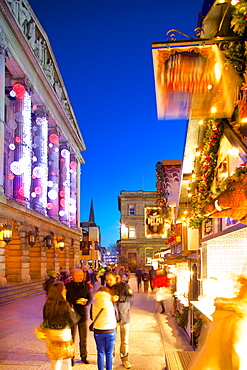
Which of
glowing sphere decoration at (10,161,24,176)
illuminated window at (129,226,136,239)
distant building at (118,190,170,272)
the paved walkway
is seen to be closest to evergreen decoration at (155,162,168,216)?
the paved walkway

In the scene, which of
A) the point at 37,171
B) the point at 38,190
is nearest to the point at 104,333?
the point at 37,171

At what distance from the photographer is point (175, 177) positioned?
18.3 meters

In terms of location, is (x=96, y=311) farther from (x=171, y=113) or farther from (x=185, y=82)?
(x=185, y=82)

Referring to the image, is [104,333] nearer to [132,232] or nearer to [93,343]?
[93,343]

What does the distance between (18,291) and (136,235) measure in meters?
50.1

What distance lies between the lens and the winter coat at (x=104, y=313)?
6293 mm

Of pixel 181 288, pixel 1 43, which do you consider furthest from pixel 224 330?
pixel 1 43

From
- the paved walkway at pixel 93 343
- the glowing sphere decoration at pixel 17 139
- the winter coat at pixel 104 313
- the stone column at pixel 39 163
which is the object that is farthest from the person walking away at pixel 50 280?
the stone column at pixel 39 163

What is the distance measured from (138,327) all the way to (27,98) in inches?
841

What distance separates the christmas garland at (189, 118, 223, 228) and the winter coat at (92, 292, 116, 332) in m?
2.25

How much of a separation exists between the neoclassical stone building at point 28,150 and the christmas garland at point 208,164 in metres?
14.6

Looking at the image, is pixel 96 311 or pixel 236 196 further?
pixel 96 311

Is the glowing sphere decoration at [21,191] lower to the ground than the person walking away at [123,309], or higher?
higher

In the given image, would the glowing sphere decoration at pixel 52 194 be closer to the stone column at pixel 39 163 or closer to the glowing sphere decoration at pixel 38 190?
the stone column at pixel 39 163
